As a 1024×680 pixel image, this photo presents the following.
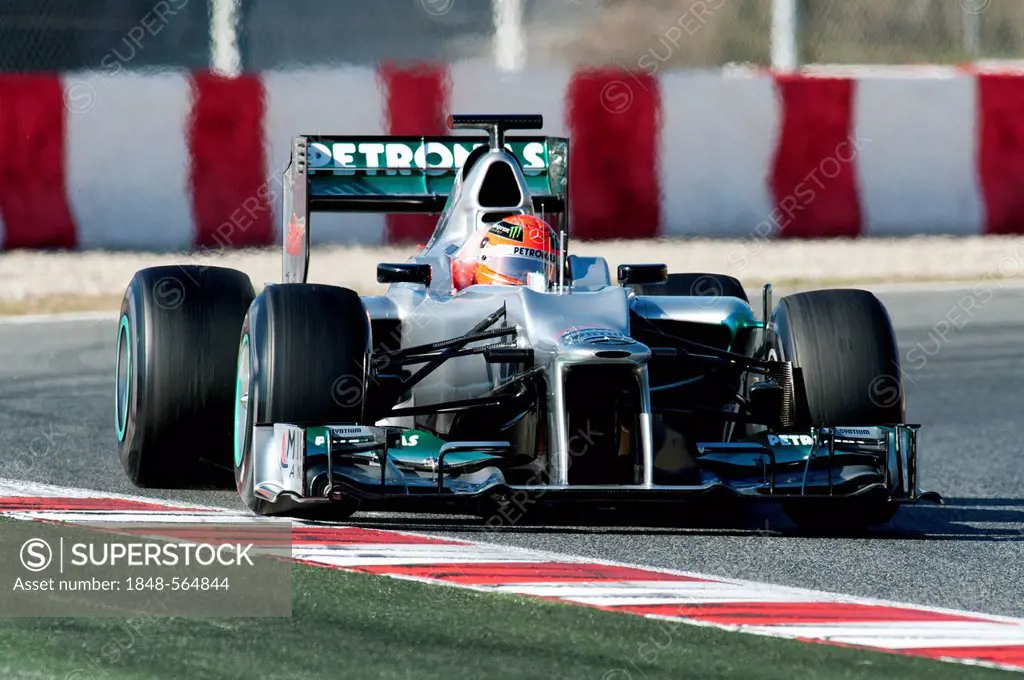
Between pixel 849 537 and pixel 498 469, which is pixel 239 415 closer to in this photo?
pixel 498 469

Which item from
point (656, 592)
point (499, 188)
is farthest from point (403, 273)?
point (656, 592)

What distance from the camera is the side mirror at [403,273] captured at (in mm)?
7633

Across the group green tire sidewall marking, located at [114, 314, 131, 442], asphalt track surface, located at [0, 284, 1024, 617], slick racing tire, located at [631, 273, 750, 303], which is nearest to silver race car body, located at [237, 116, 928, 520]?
asphalt track surface, located at [0, 284, 1024, 617]

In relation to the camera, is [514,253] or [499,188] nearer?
[514,253]

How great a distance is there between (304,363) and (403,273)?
0.81 metres

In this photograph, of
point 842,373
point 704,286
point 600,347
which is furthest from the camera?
point 704,286

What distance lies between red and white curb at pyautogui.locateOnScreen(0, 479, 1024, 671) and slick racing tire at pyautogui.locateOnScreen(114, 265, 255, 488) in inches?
32.9

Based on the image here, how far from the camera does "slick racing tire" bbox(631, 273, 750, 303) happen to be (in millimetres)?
9047

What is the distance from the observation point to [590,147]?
15883 mm

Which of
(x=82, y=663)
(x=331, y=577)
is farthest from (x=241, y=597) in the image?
(x=82, y=663)

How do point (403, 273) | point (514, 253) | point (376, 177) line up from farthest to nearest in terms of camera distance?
point (376, 177) < point (514, 253) < point (403, 273)

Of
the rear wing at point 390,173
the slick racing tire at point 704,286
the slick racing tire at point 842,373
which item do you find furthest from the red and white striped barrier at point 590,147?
the slick racing tire at point 842,373

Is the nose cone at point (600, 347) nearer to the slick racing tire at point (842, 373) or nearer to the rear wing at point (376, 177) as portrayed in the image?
the slick racing tire at point (842, 373)

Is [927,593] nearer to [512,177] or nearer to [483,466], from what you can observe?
[483,466]
